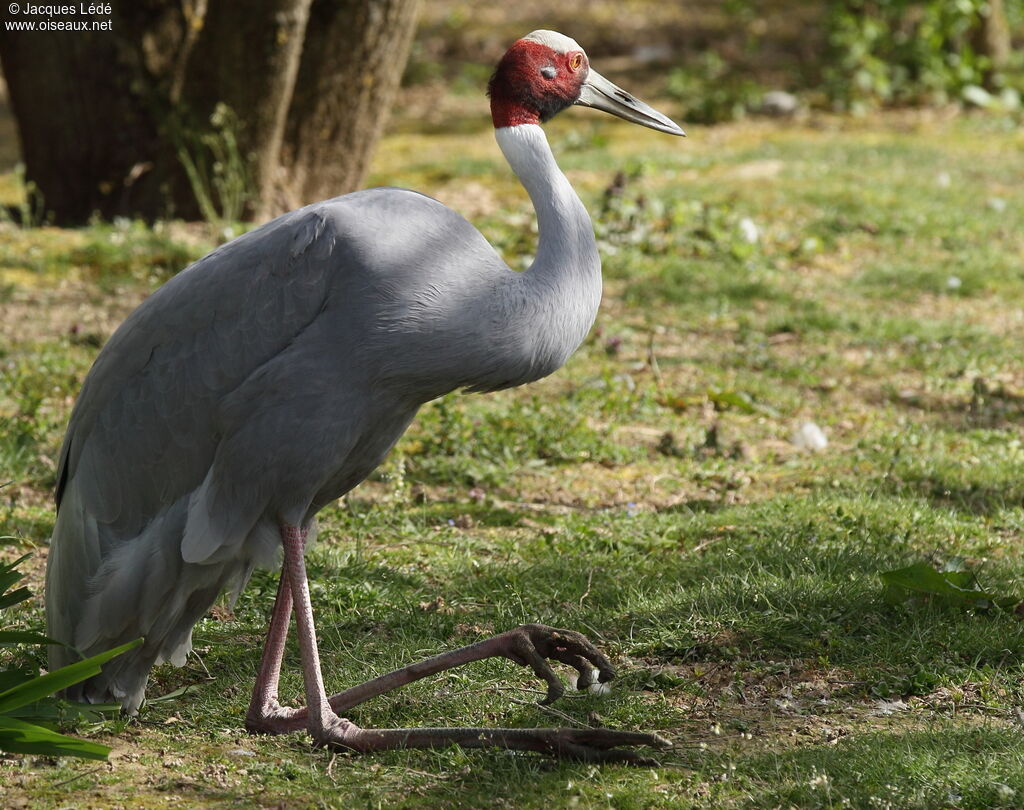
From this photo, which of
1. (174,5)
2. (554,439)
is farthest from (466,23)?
(554,439)

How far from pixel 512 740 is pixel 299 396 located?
97 cm

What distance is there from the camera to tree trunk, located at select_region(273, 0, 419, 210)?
7578 mm

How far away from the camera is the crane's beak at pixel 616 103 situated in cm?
374

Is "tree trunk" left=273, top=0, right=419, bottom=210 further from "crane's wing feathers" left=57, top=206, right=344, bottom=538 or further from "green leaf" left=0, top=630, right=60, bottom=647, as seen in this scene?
"green leaf" left=0, top=630, right=60, bottom=647

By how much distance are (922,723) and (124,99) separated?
6.20 meters

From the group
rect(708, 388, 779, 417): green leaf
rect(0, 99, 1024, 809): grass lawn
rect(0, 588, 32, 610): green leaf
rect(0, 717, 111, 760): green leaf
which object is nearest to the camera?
rect(0, 717, 111, 760): green leaf

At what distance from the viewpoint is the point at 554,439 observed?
5406 millimetres

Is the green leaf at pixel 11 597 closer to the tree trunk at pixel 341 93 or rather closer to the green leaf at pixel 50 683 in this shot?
the green leaf at pixel 50 683

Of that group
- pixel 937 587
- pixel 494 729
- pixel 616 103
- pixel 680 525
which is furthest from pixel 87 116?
pixel 937 587

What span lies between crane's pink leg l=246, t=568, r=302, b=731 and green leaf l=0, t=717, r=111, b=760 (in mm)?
580

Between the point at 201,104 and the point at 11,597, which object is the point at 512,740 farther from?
the point at 201,104

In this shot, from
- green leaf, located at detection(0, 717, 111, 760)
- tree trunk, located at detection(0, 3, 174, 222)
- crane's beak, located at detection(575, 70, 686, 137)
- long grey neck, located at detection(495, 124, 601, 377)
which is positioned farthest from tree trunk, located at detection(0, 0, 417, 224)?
green leaf, located at detection(0, 717, 111, 760)

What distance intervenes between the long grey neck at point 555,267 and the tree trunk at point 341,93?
4.37m

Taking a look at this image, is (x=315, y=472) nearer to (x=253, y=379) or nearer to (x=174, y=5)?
(x=253, y=379)
